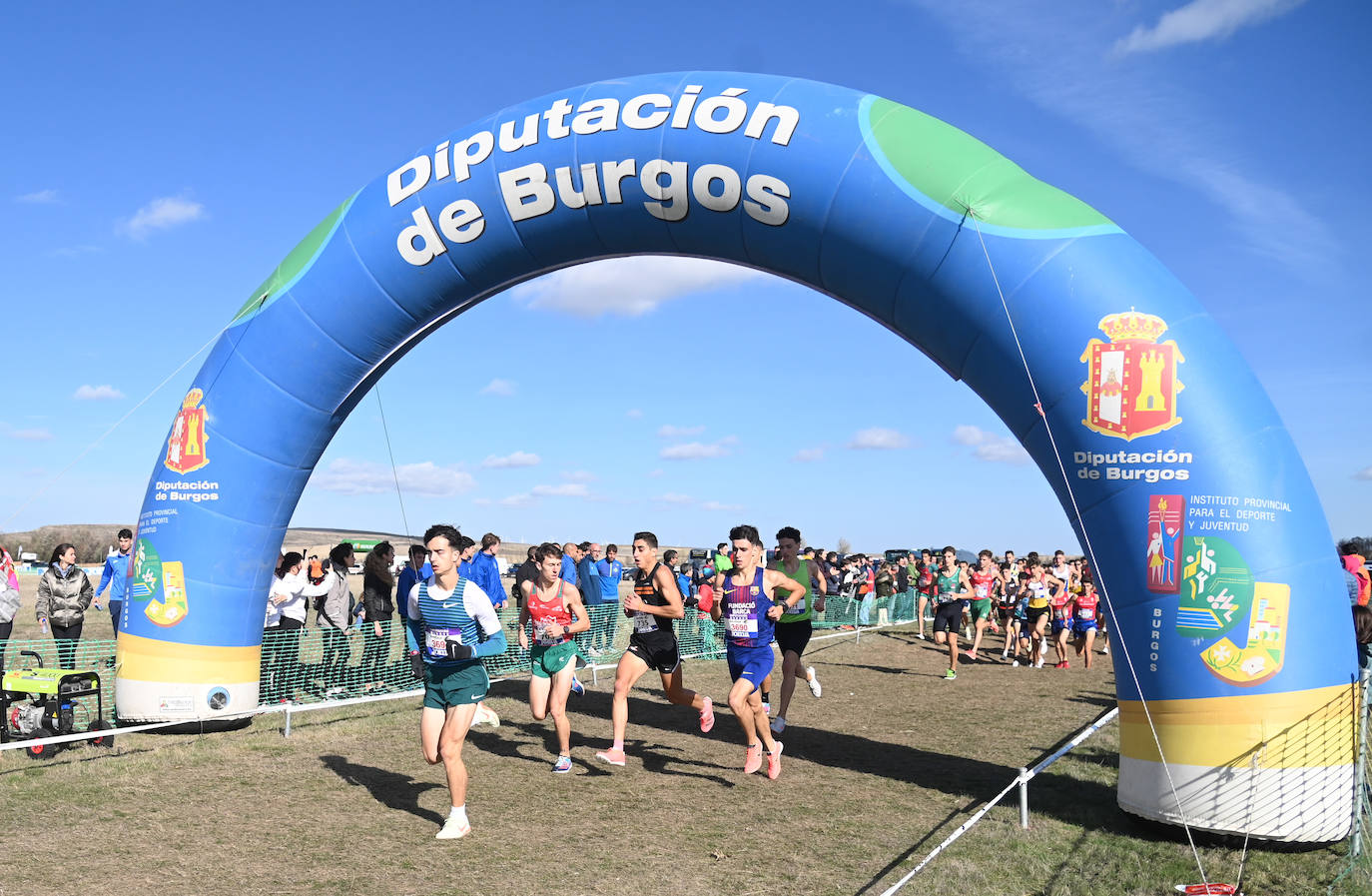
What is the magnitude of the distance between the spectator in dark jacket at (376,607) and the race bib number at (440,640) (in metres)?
6.09

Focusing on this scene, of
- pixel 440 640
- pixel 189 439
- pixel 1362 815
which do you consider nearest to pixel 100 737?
pixel 189 439

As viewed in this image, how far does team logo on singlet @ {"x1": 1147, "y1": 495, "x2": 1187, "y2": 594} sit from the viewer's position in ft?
21.0

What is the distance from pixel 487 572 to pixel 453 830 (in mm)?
5831

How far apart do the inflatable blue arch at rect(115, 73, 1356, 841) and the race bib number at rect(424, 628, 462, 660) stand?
373cm

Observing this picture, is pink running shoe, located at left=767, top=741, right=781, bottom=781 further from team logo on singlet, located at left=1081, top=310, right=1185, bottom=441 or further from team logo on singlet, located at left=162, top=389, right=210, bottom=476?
team logo on singlet, located at left=162, top=389, right=210, bottom=476

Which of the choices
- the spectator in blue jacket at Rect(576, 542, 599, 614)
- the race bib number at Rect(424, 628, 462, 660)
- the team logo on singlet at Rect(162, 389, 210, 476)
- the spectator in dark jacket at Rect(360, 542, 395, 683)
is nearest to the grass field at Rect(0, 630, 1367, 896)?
the race bib number at Rect(424, 628, 462, 660)

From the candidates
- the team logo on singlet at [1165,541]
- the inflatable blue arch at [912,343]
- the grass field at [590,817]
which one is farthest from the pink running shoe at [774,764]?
the team logo on singlet at [1165,541]

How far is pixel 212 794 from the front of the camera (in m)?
7.38

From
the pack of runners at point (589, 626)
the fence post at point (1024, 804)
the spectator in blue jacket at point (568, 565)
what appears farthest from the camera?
the spectator in blue jacket at point (568, 565)

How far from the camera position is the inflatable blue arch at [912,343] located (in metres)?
6.30

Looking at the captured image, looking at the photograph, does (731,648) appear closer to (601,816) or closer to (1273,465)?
(601,816)

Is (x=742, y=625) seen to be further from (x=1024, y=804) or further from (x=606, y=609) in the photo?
(x=606, y=609)

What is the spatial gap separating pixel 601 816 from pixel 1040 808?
10.1ft

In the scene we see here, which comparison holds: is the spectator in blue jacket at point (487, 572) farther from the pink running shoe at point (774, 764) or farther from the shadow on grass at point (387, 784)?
the pink running shoe at point (774, 764)
